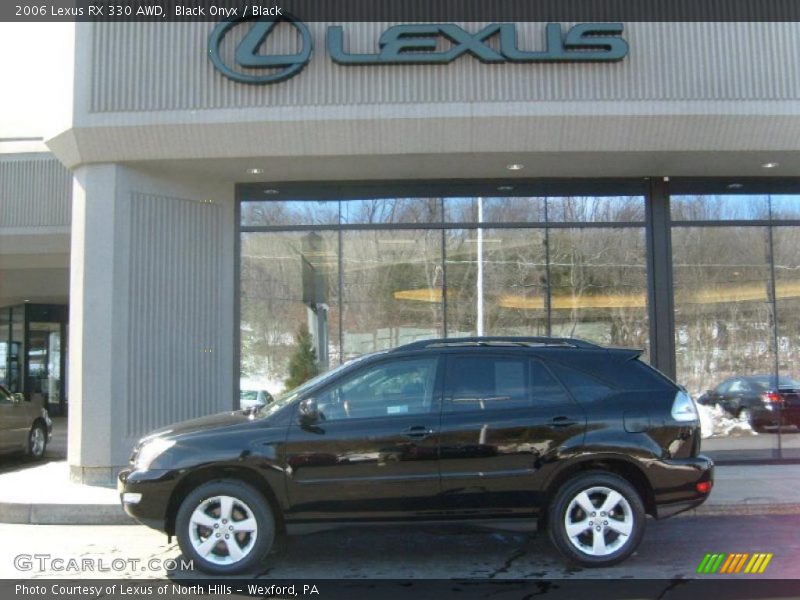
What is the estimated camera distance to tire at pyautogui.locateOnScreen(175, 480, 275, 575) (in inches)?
239

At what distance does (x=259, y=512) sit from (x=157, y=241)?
215 inches

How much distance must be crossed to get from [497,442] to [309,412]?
4.92 feet

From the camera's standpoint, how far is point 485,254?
1117 cm

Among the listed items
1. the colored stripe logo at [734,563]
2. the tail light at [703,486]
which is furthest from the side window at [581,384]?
the colored stripe logo at [734,563]

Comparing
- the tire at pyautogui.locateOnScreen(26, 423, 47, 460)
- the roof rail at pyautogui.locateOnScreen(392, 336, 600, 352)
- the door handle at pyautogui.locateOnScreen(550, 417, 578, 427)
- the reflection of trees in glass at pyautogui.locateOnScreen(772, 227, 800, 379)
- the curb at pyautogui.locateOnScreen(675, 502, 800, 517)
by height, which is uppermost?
the reflection of trees in glass at pyautogui.locateOnScreen(772, 227, 800, 379)

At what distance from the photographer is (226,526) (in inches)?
240

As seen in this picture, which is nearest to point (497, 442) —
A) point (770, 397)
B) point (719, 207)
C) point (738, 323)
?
point (738, 323)

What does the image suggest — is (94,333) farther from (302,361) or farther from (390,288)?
(390,288)

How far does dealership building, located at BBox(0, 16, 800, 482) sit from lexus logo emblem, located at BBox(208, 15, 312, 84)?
4 cm

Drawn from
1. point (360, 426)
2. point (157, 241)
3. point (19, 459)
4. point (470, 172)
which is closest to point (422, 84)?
point (470, 172)

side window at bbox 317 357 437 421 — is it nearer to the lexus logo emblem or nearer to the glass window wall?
the lexus logo emblem

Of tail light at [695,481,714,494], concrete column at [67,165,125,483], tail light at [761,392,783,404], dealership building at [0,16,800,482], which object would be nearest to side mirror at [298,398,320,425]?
tail light at [695,481,714,494]

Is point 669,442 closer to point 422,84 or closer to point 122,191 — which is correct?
point 422,84

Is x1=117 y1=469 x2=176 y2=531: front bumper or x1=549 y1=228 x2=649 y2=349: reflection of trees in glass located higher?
x1=549 y1=228 x2=649 y2=349: reflection of trees in glass
